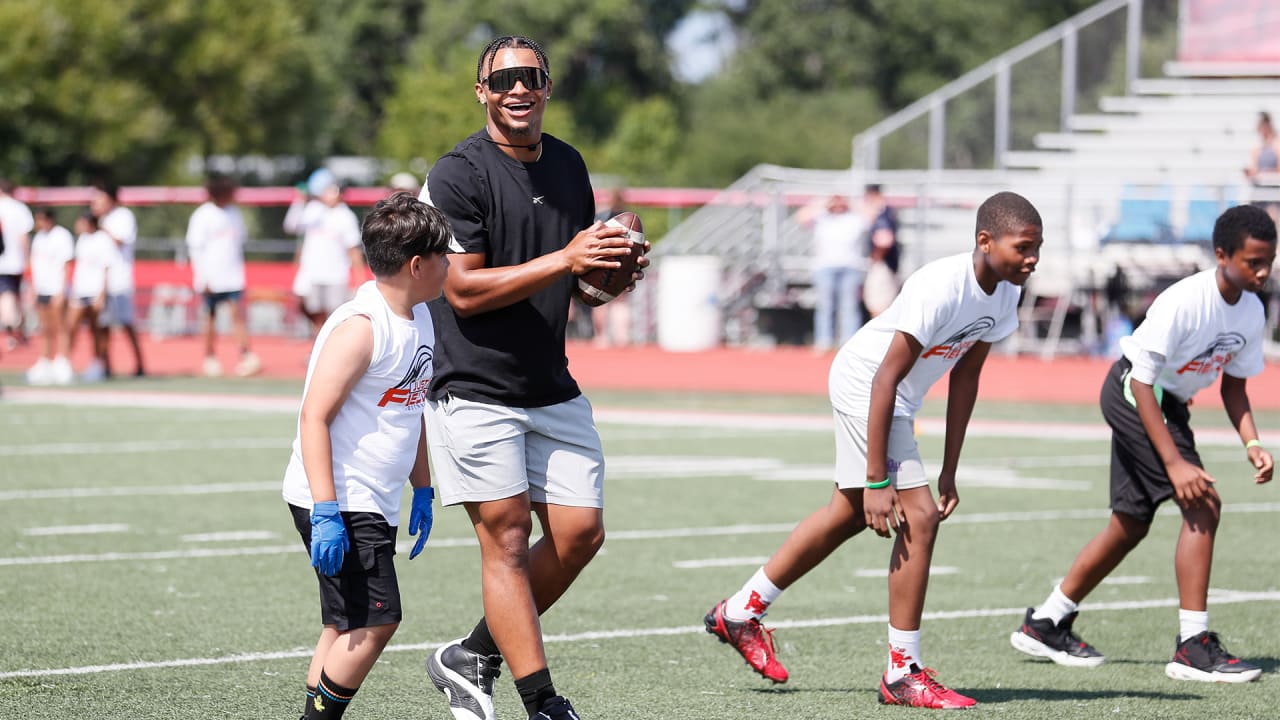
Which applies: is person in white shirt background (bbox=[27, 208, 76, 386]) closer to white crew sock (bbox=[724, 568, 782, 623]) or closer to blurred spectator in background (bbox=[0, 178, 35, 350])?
blurred spectator in background (bbox=[0, 178, 35, 350])

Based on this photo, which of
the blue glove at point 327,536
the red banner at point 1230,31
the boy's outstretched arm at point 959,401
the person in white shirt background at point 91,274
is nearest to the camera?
the blue glove at point 327,536

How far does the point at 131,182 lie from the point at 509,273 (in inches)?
1644

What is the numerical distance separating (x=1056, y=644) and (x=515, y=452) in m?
2.65

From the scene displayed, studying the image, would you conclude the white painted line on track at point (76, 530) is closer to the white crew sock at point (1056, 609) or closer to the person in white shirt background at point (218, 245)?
the white crew sock at point (1056, 609)

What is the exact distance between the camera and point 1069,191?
22.2 metres

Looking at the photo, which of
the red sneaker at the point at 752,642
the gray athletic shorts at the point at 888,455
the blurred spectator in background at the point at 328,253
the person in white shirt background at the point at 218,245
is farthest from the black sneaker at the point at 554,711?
the person in white shirt background at the point at 218,245

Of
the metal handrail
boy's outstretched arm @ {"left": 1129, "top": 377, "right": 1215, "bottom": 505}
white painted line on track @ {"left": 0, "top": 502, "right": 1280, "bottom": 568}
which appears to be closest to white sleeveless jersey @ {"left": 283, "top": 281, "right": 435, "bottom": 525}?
boy's outstretched arm @ {"left": 1129, "top": 377, "right": 1215, "bottom": 505}

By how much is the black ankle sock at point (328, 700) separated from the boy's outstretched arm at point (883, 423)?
1.91 metres

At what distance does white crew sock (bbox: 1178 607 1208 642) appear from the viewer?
6.52 metres

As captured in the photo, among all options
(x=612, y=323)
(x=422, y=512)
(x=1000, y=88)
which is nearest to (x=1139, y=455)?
(x=422, y=512)

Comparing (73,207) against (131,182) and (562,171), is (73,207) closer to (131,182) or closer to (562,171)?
(131,182)

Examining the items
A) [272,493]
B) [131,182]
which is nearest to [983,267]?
[272,493]

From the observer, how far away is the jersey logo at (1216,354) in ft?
21.7

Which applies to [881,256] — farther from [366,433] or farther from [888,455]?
[366,433]
